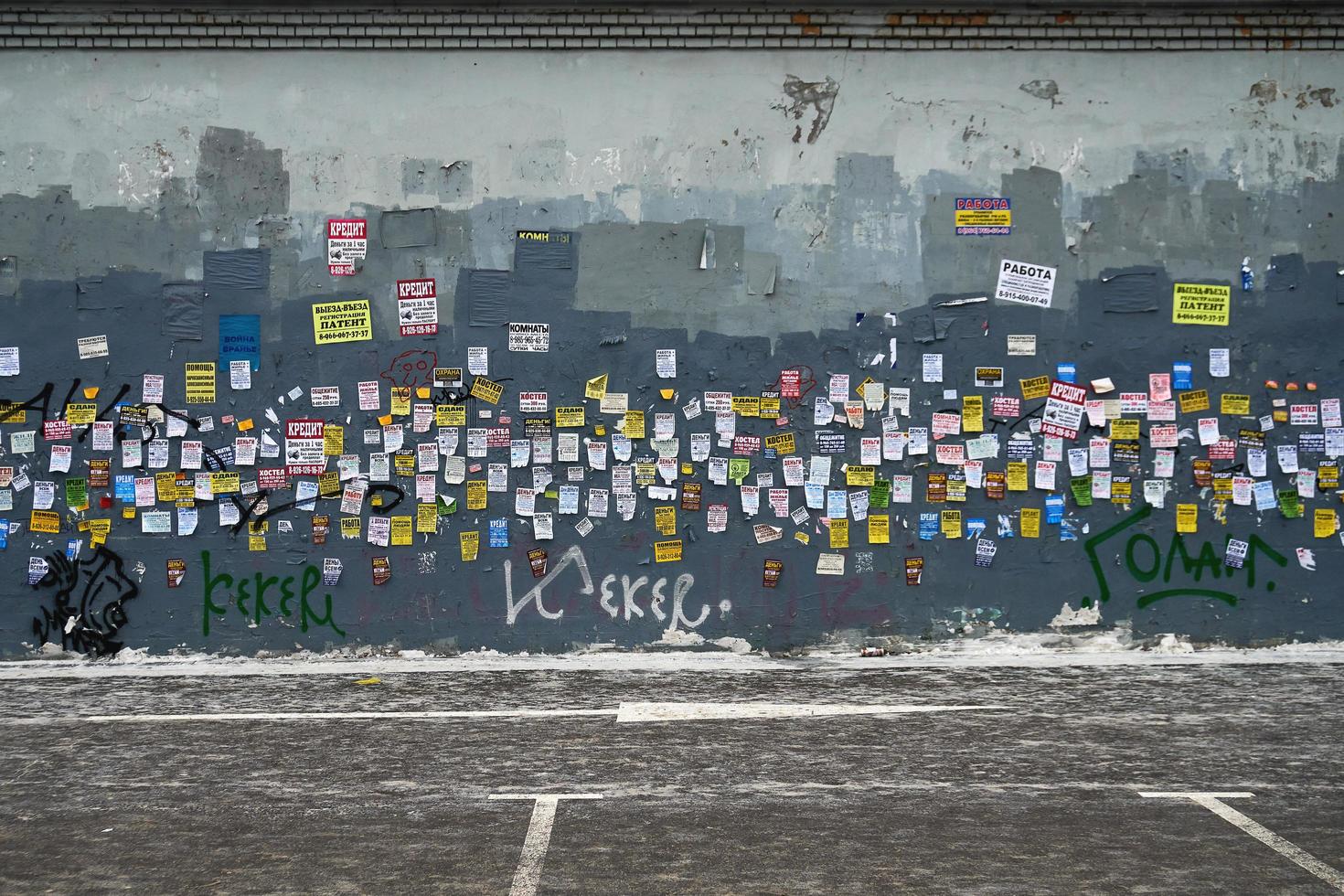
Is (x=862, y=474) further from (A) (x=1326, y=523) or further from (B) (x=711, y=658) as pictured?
(A) (x=1326, y=523)

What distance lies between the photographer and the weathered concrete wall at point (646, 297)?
10523 mm

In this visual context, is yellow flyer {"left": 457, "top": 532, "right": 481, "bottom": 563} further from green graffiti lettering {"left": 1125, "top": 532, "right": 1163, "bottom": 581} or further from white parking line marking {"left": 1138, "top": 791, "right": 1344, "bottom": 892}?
white parking line marking {"left": 1138, "top": 791, "right": 1344, "bottom": 892}

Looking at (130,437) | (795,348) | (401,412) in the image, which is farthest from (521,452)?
(130,437)

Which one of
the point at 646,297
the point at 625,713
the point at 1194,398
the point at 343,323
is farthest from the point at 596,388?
the point at 1194,398

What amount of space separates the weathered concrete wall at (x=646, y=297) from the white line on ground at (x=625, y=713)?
1949 mm

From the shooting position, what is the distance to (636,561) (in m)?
10.7

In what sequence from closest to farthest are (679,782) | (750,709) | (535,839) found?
1. (535,839)
2. (679,782)
3. (750,709)

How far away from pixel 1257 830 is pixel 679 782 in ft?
9.07

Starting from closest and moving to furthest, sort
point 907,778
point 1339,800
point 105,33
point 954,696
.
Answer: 1. point 1339,800
2. point 907,778
3. point 954,696
4. point 105,33

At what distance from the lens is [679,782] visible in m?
6.98

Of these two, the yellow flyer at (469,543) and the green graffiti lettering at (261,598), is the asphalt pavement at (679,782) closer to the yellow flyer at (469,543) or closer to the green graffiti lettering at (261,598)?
the green graffiti lettering at (261,598)

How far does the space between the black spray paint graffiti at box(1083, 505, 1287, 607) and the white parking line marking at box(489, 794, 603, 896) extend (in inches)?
221

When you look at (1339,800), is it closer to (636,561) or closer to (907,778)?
(907,778)

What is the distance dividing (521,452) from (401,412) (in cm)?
100
